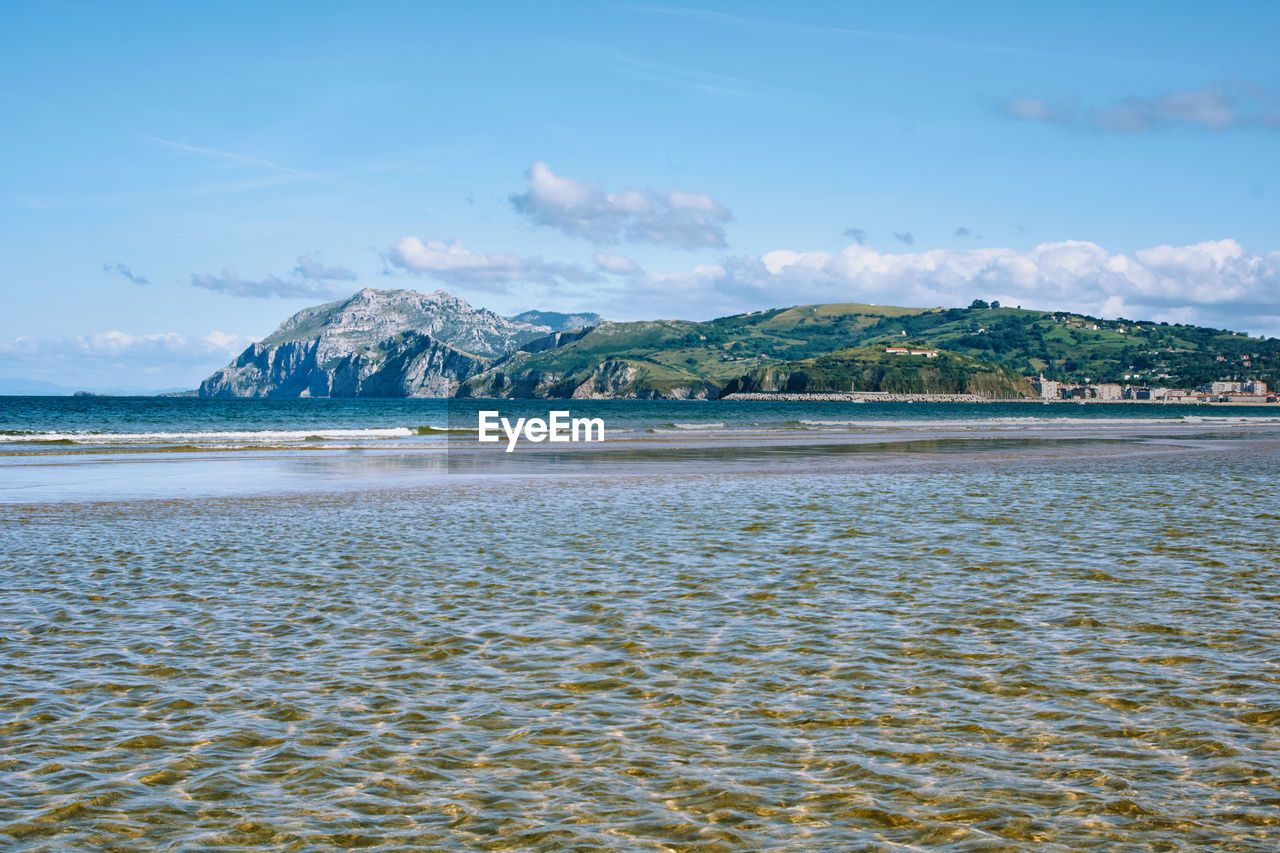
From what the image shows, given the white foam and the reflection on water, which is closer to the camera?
the reflection on water

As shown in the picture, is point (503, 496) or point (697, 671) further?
point (503, 496)

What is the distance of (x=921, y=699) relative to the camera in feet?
29.0

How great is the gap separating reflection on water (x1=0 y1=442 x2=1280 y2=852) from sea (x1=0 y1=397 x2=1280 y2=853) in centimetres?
4

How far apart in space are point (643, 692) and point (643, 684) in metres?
0.23

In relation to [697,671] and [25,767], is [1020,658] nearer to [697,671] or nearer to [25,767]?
[697,671]

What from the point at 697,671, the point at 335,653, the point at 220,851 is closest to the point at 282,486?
the point at 335,653

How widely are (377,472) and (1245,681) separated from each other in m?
34.1

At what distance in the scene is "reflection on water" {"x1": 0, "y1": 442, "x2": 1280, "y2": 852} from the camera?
252 inches

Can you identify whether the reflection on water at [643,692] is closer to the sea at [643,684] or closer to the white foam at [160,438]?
the sea at [643,684]

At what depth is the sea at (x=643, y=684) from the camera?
640 centimetres
